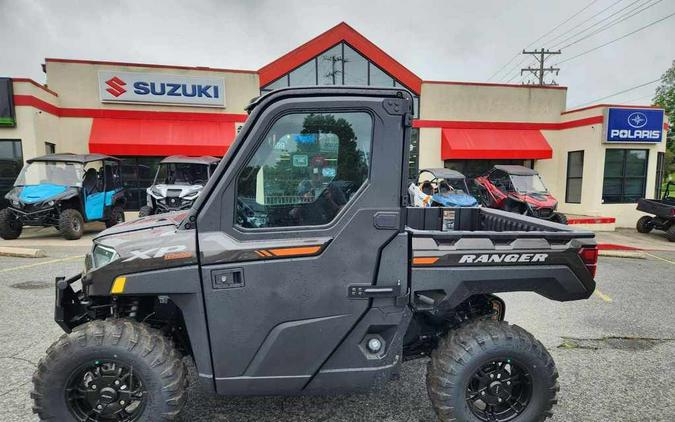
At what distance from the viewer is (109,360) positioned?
233 cm

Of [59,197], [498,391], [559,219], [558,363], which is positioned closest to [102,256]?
[498,391]

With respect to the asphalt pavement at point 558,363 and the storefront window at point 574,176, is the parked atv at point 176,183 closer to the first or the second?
the asphalt pavement at point 558,363

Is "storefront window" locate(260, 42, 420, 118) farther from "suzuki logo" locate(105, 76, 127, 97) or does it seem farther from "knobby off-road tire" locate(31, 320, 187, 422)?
"knobby off-road tire" locate(31, 320, 187, 422)

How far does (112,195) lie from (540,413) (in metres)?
13.6

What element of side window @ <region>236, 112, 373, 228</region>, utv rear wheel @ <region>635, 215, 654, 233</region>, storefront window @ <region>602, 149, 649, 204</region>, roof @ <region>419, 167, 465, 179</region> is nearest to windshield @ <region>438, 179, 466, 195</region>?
roof @ <region>419, 167, 465, 179</region>

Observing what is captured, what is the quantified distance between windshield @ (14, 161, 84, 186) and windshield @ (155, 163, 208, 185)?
2449 mm

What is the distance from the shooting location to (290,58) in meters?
16.7

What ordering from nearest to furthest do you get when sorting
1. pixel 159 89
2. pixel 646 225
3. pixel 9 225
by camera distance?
1. pixel 9 225
2. pixel 646 225
3. pixel 159 89

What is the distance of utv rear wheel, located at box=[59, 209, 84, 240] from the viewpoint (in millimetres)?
10547

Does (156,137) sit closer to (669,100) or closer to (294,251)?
(294,251)

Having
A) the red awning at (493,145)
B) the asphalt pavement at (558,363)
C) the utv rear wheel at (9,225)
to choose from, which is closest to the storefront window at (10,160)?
the utv rear wheel at (9,225)

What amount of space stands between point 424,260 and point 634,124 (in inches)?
755

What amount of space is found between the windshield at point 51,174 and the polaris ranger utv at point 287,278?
36.0 ft

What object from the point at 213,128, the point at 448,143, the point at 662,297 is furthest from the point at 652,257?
the point at 213,128
